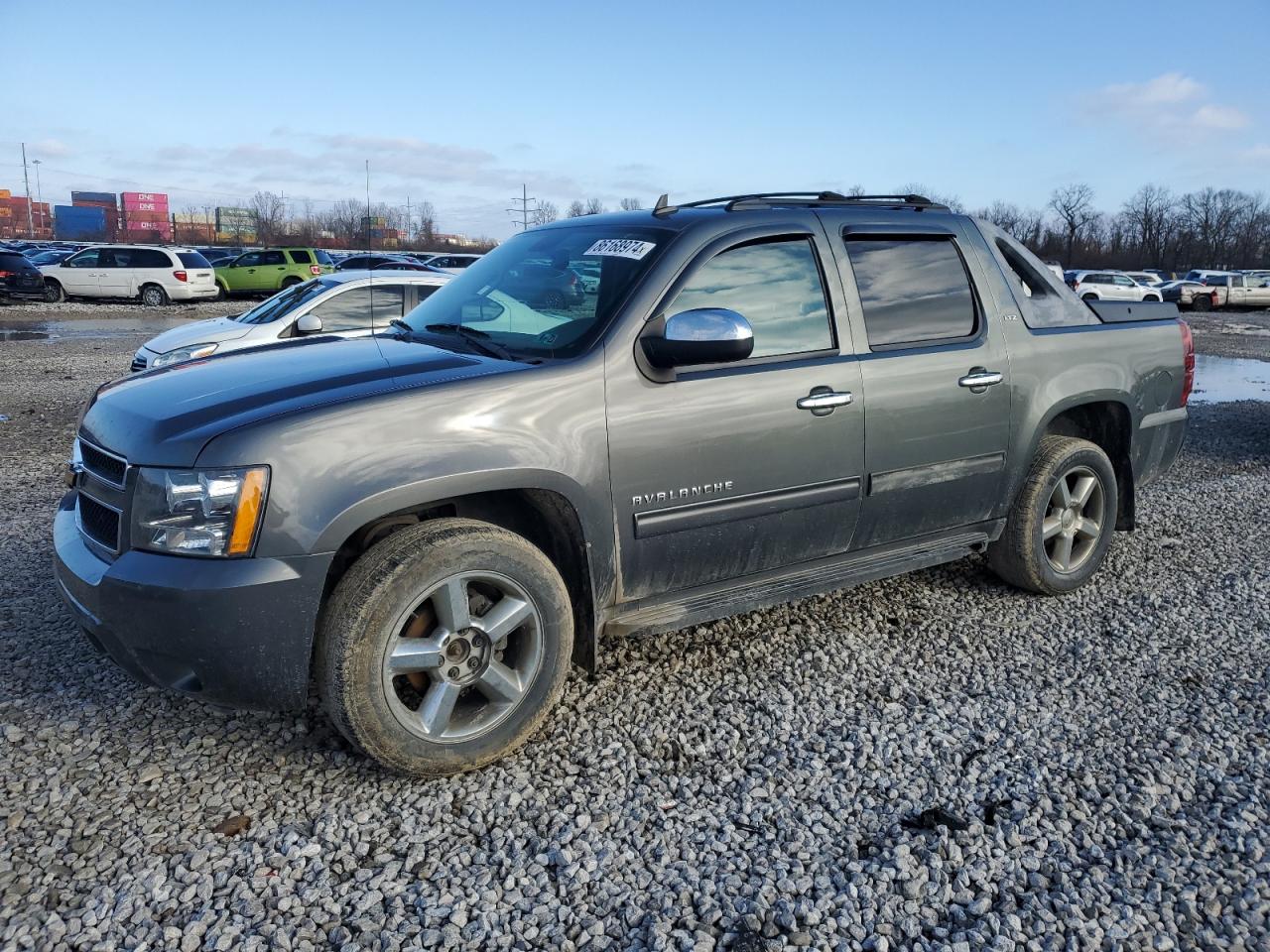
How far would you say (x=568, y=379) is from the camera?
3.20 metres

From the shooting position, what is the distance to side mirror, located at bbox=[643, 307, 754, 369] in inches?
127

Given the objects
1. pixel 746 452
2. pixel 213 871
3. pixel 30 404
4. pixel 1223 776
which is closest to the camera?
pixel 213 871

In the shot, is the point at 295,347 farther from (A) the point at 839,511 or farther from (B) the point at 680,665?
(A) the point at 839,511

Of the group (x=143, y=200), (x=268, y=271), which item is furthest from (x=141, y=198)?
(x=268, y=271)

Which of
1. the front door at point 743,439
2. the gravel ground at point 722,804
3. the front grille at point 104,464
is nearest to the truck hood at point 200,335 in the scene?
the gravel ground at point 722,804

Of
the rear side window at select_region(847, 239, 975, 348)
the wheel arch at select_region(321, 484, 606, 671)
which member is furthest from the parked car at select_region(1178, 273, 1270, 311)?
the wheel arch at select_region(321, 484, 606, 671)

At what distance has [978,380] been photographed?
165 inches

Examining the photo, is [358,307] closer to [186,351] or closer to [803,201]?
[186,351]

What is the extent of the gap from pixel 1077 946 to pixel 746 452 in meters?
1.85

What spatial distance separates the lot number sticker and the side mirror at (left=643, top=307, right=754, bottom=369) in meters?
0.44

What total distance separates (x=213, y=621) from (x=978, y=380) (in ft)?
10.6

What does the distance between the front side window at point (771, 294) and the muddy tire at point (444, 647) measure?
117 centimetres

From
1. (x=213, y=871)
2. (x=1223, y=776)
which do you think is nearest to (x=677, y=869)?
(x=213, y=871)

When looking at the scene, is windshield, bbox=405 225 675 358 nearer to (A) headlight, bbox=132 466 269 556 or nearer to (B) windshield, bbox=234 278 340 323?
(A) headlight, bbox=132 466 269 556
